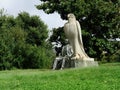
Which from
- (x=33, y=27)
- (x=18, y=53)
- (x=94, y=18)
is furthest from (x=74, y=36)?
(x=33, y=27)

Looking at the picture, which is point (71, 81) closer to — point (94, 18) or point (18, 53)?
point (94, 18)

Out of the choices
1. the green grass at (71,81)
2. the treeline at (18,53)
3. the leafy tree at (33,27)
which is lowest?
the green grass at (71,81)

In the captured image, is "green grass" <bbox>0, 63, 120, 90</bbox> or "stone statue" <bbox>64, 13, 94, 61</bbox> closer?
"green grass" <bbox>0, 63, 120, 90</bbox>

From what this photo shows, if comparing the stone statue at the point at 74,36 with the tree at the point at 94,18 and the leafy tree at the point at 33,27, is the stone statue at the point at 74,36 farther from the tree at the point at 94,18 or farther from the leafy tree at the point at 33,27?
the leafy tree at the point at 33,27

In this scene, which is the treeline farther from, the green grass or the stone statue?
the green grass

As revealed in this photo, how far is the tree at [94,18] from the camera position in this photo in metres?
34.8

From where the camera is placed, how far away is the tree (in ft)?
114

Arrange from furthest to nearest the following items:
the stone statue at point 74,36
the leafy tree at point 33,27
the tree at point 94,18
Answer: the leafy tree at point 33,27 → the tree at point 94,18 → the stone statue at point 74,36

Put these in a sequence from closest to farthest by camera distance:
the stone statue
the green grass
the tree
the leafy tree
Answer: the green grass
the stone statue
the tree
the leafy tree

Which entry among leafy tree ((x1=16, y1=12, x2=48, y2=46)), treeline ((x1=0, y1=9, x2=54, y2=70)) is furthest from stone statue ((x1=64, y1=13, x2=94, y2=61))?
leafy tree ((x1=16, y1=12, x2=48, y2=46))

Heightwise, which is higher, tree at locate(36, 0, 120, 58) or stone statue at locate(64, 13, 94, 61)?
tree at locate(36, 0, 120, 58)

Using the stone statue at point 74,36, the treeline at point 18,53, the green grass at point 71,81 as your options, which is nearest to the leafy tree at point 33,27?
the treeline at point 18,53

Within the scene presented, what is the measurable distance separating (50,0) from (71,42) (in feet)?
47.6

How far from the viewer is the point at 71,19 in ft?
75.3
